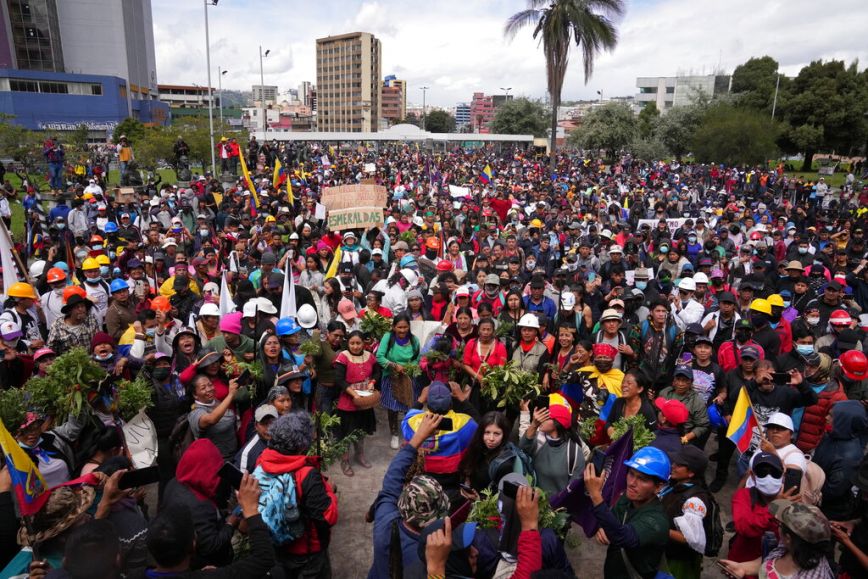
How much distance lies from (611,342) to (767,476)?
272 centimetres

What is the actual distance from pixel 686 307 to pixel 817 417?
2596mm

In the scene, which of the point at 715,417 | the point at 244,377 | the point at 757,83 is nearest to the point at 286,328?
the point at 244,377

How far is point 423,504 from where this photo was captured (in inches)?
110

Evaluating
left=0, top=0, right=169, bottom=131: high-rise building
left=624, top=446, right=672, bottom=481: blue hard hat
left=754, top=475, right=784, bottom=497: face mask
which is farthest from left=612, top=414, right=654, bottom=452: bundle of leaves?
left=0, top=0, right=169, bottom=131: high-rise building

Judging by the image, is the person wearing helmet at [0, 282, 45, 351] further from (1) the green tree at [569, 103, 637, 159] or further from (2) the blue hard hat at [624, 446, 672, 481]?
(1) the green tree at [569, 103, 637, 159]

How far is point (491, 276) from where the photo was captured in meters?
7.82

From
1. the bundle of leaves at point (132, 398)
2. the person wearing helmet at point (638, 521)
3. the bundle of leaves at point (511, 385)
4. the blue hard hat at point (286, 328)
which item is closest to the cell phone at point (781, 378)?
Answer: the bundle of leaves at point (511, 385)

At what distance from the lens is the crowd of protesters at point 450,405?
3031 millimetres

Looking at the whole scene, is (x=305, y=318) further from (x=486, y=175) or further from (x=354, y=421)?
(x=486, y=175)

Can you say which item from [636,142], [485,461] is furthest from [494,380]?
[636,142]

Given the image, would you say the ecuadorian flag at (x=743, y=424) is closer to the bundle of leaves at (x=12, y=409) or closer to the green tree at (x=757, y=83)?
the bundle of leaves at (x=12, y=409)

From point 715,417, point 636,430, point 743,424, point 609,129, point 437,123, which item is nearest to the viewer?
point 636,430

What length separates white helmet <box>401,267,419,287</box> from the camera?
8.48 m

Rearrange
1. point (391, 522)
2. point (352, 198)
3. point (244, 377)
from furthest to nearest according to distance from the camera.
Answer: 1. point (352, 198)
2. point (244, 377)
3. point (391, 522)
